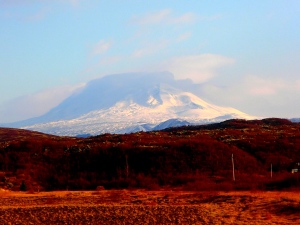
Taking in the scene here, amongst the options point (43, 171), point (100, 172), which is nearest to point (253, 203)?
point (100, 172)

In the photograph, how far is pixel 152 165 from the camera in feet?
130

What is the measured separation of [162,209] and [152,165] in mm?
18629

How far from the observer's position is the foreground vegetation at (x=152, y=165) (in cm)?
3397

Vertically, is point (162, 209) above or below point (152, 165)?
below

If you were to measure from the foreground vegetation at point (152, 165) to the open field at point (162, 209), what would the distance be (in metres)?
5.42

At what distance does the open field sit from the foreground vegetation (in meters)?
5.42

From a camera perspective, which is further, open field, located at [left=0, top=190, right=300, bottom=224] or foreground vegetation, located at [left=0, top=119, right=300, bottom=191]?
foreground vegetation, located at [left=0, top=119, right=300, bottom=191]

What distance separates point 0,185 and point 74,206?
15.2 meters

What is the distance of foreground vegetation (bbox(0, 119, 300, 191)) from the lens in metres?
34.0

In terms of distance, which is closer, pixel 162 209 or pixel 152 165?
pixel 162 209

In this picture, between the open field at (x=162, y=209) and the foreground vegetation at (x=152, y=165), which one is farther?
the foreground vegetation at (x=152, y=165)

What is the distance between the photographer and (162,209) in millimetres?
20875

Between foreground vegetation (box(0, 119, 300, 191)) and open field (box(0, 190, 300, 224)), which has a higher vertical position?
foreground vegetation (box(0, 119, 300, 191))

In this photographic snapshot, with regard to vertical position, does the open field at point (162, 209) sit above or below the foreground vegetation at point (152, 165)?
below
